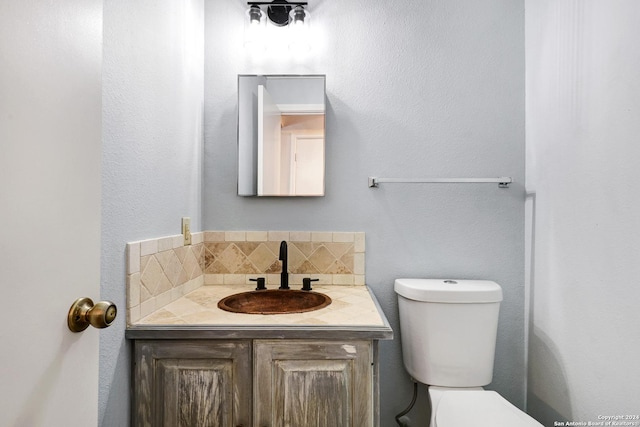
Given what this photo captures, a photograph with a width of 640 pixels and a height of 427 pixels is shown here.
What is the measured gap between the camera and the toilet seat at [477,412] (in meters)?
1.04

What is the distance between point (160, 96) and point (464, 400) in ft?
5.13

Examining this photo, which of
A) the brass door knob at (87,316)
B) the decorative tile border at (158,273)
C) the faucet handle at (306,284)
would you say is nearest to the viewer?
the brass door knob at (87,316)

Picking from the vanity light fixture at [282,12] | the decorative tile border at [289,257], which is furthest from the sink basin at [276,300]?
the vanity light fixture at [282,12]

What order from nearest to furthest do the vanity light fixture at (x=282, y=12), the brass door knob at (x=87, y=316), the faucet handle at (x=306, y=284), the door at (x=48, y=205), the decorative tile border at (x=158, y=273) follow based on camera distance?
the door at (x=48, y=205)
the brass door knob at (x=87, y=316)
the decorative tile border at (x=158, y=273)
the faucet handle at (x=306, y=284)
the vanity light fixture at (x=282, y=12)

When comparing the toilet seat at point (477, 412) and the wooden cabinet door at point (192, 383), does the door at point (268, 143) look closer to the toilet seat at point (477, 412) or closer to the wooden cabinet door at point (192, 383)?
the wooden cabinet door at point (192, 383)

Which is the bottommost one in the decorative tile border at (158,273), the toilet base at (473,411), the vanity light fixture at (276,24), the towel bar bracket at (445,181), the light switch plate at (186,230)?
the toilet base at (473,411)

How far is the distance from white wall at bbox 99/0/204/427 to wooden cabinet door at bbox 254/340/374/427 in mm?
404

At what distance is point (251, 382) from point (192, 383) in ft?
0.59

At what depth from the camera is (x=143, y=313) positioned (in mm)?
Answer: 1037

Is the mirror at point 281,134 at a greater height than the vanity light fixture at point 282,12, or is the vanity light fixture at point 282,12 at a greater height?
the vanity light fixture at point 282,12

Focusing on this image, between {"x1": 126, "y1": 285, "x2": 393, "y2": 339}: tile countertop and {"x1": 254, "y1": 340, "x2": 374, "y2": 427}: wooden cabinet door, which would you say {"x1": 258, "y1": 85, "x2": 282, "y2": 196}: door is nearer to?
{"x1": 126, "y1": 285, "x2": 393, "y2": 339}: tile countertop

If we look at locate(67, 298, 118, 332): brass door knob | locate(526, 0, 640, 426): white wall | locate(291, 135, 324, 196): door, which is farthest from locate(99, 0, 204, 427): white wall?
locate(526, 0, 640, 426): white wall

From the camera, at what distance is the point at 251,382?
978 millimetres

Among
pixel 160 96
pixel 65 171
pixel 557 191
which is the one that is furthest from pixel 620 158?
pixel 160 96
